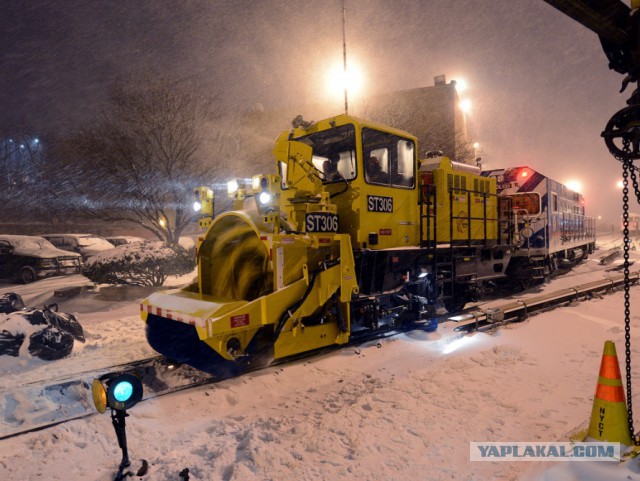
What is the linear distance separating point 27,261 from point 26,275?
0.54m

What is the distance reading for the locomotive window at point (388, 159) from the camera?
6.66m

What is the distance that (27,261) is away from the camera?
15898 mm

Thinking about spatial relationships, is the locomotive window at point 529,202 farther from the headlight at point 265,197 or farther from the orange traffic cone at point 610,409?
the orange traffic cone at point 610,409

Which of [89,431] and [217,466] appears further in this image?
[89,431]

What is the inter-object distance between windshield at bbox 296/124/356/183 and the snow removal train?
20mm

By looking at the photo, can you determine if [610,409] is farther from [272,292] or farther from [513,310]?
[513,310]

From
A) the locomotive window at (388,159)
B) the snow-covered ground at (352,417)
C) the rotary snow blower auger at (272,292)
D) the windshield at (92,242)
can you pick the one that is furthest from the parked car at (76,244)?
the locomotive window at (388,159)

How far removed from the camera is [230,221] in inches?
245

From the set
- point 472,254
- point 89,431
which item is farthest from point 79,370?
point 472,254

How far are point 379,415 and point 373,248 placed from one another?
9.70ft

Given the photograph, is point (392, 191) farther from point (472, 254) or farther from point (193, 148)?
point (193, 148)

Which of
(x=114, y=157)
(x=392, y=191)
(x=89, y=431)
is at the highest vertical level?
(x=114, y=157)

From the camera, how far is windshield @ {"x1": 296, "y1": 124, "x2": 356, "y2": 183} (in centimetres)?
654

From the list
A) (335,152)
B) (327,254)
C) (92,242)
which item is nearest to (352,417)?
(327,254)
